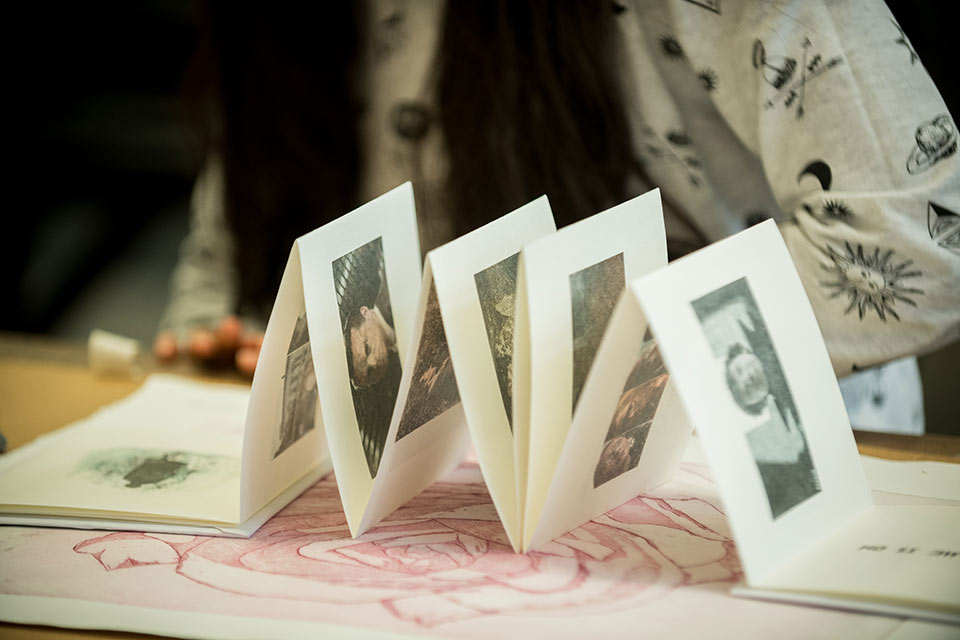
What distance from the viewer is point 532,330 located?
47cm

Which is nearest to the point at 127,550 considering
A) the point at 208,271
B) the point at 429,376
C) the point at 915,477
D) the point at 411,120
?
the point at 429,376

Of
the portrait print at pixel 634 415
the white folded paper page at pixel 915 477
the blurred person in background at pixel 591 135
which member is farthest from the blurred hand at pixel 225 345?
the white folded paper page at pixel 915 477

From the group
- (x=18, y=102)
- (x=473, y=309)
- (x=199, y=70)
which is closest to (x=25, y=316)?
(x=18, y=102)

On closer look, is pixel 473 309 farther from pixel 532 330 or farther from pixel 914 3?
pixel 914 3

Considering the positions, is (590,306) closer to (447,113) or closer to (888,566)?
(888,566)

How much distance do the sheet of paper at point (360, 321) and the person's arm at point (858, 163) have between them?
1.12 ft

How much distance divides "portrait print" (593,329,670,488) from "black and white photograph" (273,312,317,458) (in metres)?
0.21

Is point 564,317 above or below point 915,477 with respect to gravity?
above

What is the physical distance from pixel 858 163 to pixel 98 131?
5.90ft

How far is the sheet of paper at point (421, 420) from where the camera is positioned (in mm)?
499

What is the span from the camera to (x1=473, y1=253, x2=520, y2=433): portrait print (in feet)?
1.71

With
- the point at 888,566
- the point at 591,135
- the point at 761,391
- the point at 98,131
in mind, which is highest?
the point at 98,131

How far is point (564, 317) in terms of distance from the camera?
1.61ft

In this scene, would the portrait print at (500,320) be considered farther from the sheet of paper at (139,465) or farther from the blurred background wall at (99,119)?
the blurred background wall at (99,119)
